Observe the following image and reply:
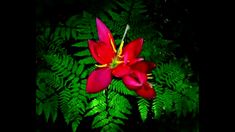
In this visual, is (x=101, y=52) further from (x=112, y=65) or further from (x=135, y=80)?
(x=135, y=80)

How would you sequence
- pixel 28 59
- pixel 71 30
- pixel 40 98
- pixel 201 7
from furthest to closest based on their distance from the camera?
pixel 201 7
pixel 71 30
pixel 40 98
pixel 28 59

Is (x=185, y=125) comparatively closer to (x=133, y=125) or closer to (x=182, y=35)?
(x=133, y=125)

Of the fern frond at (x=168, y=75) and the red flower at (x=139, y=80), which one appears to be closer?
the red flower at (x=139, y=80)

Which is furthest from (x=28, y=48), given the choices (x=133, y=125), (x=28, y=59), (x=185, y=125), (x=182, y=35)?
(x=182, y=35)

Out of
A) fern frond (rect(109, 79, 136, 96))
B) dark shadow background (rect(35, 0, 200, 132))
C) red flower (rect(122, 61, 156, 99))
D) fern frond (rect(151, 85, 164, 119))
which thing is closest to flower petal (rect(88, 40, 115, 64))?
red flower (rect(122, 61, 156, 99))

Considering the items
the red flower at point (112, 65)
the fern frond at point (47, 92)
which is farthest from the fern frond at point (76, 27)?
the red flower at point (112, 65)

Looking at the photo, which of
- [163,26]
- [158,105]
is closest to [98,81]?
[158,105]

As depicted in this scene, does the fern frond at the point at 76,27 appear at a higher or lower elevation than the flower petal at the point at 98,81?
higher

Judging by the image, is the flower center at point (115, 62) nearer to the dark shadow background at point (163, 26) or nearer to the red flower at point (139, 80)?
the red flower at point (139, 80)

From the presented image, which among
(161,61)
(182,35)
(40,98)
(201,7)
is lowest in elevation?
(40,98)
